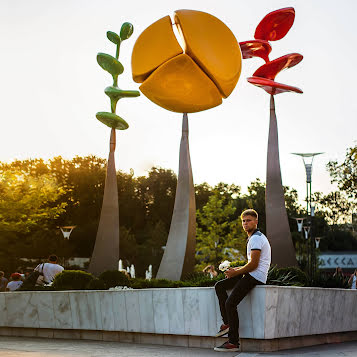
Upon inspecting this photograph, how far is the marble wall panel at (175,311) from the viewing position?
920 centimetres

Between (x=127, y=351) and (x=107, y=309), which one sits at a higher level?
(x=107, y=309)

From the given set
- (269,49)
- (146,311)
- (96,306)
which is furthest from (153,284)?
(269,49)

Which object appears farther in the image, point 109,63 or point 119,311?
point 109,63

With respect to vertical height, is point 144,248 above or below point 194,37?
below

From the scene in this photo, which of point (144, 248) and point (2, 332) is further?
point (144, 248)

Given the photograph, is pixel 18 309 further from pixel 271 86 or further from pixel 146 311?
pixel 271 86

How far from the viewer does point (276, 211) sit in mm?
19047

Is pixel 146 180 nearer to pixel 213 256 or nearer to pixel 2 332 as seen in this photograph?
pixel 213 256

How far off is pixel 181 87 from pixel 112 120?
4646 mm

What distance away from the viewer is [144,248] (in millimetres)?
48531

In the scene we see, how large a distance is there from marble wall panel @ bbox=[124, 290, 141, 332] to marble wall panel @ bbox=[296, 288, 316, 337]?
2728mm

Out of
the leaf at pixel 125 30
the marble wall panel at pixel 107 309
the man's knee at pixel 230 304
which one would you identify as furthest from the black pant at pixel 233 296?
the leaf at pixel 125 30

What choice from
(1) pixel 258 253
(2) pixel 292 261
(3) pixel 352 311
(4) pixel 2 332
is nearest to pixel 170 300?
(1) pixel 258 253

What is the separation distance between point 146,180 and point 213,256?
17738 mm
